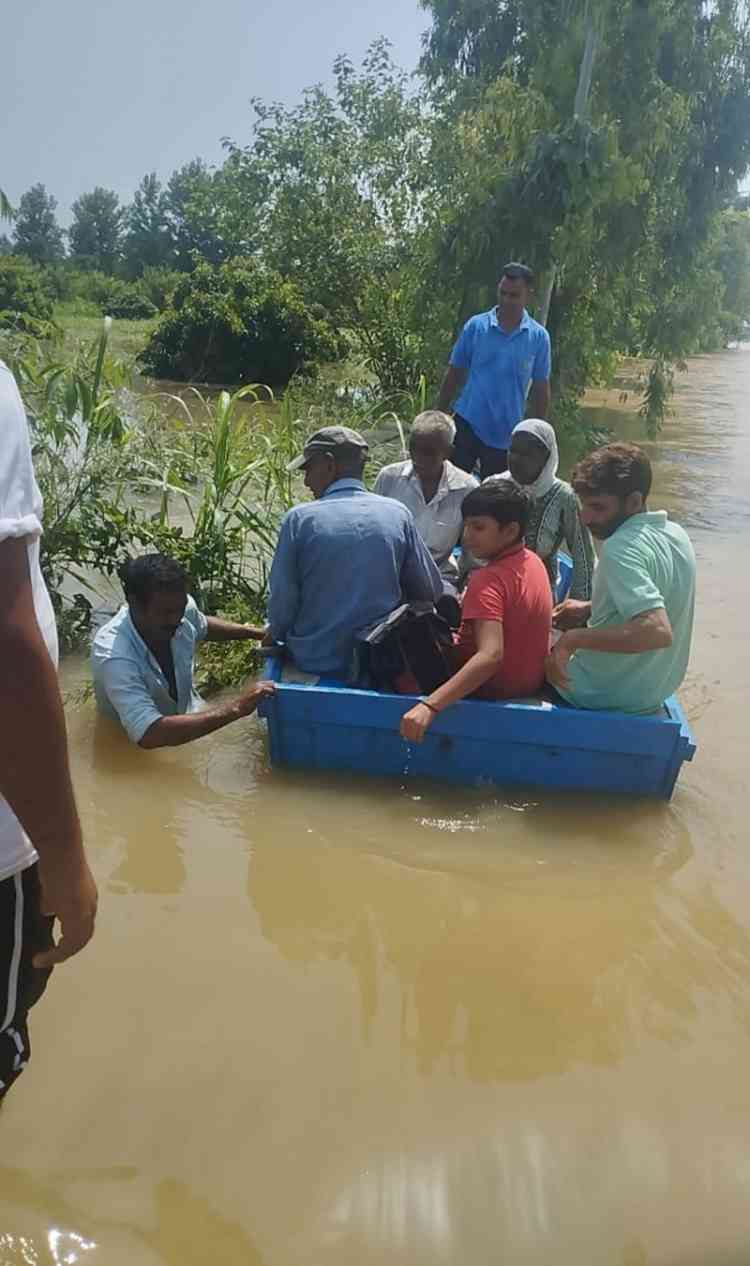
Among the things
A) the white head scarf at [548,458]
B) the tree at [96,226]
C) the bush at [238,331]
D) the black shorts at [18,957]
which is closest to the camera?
the black shorts at [18,957]

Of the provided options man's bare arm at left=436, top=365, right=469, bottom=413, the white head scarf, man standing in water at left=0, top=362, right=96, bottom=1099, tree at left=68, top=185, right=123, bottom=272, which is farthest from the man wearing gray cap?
tree at left=68, top=185, right=123, bottom=272

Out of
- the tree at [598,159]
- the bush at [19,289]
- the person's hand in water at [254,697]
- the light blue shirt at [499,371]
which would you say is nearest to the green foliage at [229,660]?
the person's hand in water at [254,697]

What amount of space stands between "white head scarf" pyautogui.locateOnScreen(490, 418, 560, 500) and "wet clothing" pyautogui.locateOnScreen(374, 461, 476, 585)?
14.9 inches

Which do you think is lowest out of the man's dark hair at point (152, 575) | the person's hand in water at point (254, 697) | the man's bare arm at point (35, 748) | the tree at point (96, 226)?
the tree at point (96, 226)

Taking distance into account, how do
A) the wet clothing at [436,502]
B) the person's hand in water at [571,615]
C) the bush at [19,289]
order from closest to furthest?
the person's hand in water at [571,615], the wet clothing at [436,502], the bush at [19,289]

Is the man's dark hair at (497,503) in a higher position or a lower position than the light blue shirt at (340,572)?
higher

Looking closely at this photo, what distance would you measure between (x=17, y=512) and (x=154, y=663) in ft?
8.39

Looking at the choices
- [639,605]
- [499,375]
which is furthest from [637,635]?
[499,375]

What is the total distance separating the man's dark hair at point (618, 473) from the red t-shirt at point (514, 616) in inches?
14.8

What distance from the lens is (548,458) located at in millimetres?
4273

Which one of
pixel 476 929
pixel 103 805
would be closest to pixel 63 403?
pixel 103 805

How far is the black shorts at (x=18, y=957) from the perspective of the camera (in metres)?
1.50

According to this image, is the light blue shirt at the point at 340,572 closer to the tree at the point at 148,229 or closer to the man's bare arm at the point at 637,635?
the man's bare arm at the point at 637,635

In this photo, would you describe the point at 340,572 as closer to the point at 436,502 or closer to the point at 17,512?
the point at 436,502
